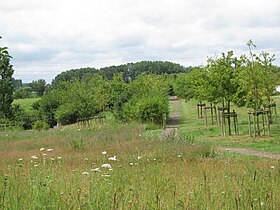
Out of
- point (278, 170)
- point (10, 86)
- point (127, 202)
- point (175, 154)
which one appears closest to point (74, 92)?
point (10, 86)

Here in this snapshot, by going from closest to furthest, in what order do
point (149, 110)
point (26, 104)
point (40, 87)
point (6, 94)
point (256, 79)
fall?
1. point (256, 79)
2. point (149, 110)
3. point (6, 94)
4. point (26, 104)
5. point (40, 87)

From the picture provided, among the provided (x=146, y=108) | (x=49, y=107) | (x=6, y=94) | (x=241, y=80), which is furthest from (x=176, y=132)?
(x=6, y=94)

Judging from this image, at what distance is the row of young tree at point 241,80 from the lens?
73.3 feet

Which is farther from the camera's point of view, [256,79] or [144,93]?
[144,93]

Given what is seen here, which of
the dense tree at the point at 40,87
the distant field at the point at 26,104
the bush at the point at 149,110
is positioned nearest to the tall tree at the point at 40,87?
the dense tree at the point at 40,87

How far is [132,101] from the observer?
40719mm

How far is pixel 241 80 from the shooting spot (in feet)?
74.1

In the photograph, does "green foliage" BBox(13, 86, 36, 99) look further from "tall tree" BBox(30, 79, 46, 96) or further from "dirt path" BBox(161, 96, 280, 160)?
"dirt path" BBox(161, 96, 280, 160)

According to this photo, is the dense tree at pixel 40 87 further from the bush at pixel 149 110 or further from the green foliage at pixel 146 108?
the bush at pixel 149 110

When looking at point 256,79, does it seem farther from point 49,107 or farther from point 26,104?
point 26,104

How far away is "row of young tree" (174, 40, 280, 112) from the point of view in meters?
22.3

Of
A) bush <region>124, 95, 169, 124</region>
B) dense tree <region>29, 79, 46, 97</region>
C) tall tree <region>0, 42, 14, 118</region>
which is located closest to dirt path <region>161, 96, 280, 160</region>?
bush <region>124, 95, 169, 124</region>

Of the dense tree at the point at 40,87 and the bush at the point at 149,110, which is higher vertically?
the dense tree at the point at 40,87

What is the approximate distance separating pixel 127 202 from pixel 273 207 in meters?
1.54
